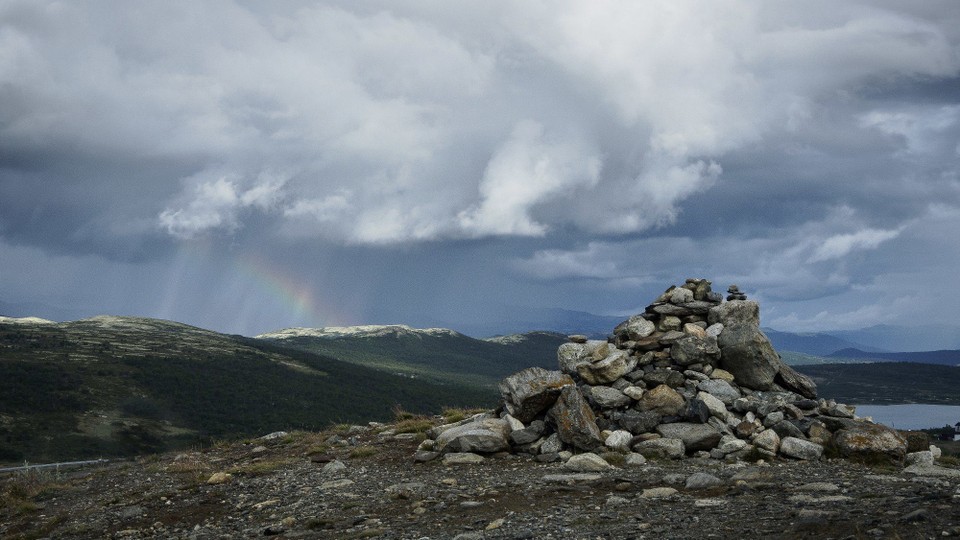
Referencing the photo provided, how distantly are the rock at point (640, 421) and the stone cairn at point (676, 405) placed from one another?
33 millimetres

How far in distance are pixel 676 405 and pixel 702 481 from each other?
279 inches

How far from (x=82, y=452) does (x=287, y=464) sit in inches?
3674

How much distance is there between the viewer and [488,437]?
22.7 metres

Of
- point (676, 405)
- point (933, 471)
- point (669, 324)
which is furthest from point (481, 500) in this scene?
point (669, 324)

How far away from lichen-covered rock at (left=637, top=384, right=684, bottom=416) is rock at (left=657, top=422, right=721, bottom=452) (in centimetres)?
107

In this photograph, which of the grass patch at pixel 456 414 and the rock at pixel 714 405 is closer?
the rock at pixel 714 405

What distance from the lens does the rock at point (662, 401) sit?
23062 mm

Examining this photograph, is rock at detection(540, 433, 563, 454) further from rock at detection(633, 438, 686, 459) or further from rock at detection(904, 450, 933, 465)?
rock at detection(904, 450, 933, 465)

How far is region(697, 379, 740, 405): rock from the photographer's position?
935 inches

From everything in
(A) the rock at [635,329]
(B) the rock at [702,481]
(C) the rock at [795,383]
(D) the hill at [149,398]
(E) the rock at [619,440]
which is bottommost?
(D) the hill at [149,398]

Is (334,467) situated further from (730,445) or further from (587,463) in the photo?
(730,445)

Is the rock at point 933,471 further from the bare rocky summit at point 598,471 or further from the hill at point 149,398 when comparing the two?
the hill at point 149,398

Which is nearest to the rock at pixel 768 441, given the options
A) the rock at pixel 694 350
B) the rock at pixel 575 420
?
the rock at pixel 694 350

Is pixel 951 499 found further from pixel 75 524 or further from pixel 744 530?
pixel 75 524
